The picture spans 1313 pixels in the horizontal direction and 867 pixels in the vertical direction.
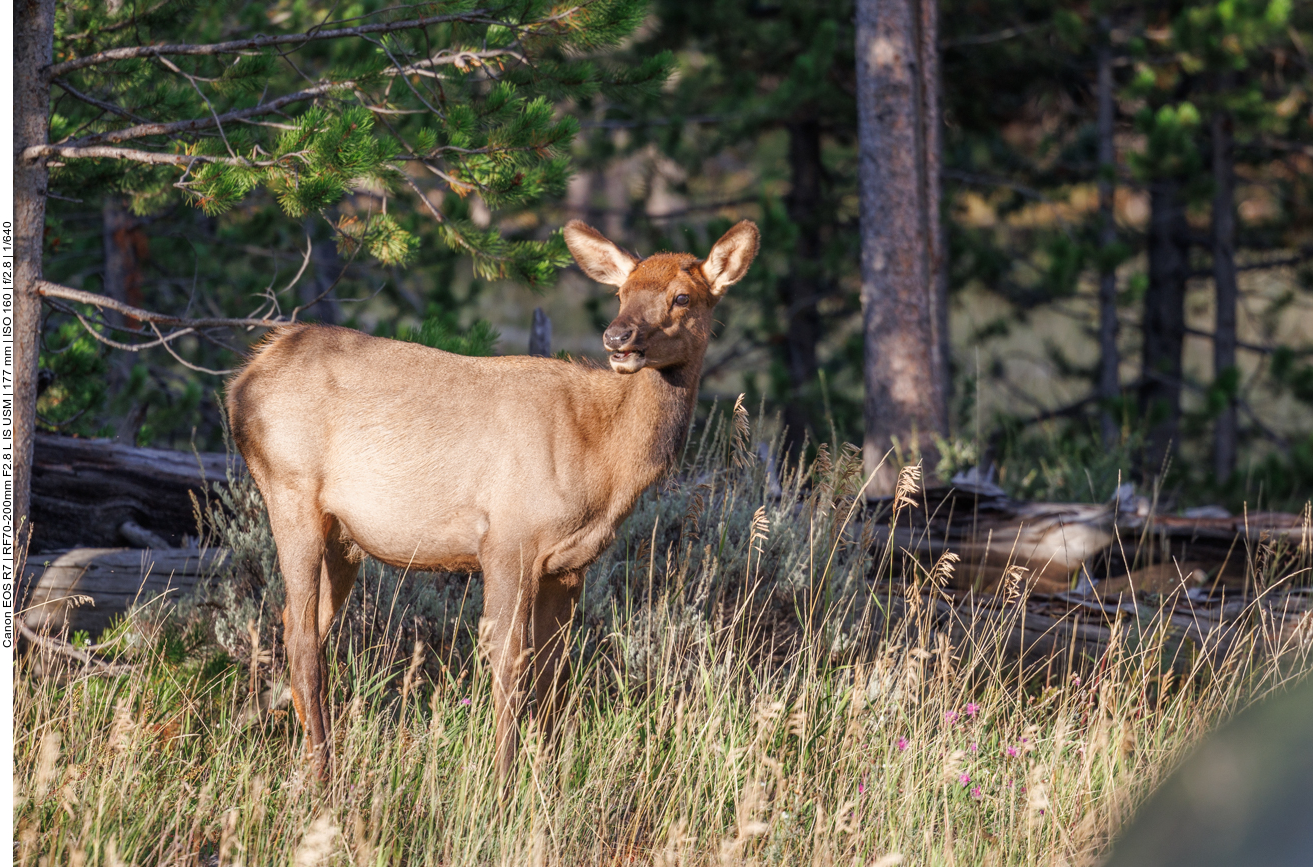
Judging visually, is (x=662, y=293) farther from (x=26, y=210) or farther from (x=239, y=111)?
(x=26, y=210)

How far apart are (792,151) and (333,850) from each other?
1082 centimetres

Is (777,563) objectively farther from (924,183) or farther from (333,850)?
(924,183)

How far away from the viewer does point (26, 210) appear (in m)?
4.75

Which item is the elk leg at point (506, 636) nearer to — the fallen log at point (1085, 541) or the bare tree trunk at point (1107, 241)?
the fallen log at point (1085, 541)

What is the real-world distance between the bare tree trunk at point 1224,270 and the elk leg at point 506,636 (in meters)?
10.9

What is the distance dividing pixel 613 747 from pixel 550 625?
55 cm

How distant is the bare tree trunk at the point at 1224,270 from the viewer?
41.7ft

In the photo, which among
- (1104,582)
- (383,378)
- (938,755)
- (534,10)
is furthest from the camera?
(1104,582)

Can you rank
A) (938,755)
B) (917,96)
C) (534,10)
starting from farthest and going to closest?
(917,96), (534,10), (938,755)

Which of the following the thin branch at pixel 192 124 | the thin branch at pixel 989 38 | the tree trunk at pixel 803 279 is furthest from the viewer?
the tree trunk at pixel 803 279

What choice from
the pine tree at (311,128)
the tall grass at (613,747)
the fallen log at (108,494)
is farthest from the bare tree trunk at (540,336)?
the tall grass at (613,747)

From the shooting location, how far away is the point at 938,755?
4031 mm

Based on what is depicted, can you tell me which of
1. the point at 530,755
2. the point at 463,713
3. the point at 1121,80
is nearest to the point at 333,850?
the point at 530,755

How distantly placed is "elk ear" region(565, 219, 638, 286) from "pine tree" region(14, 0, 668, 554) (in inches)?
22.2
